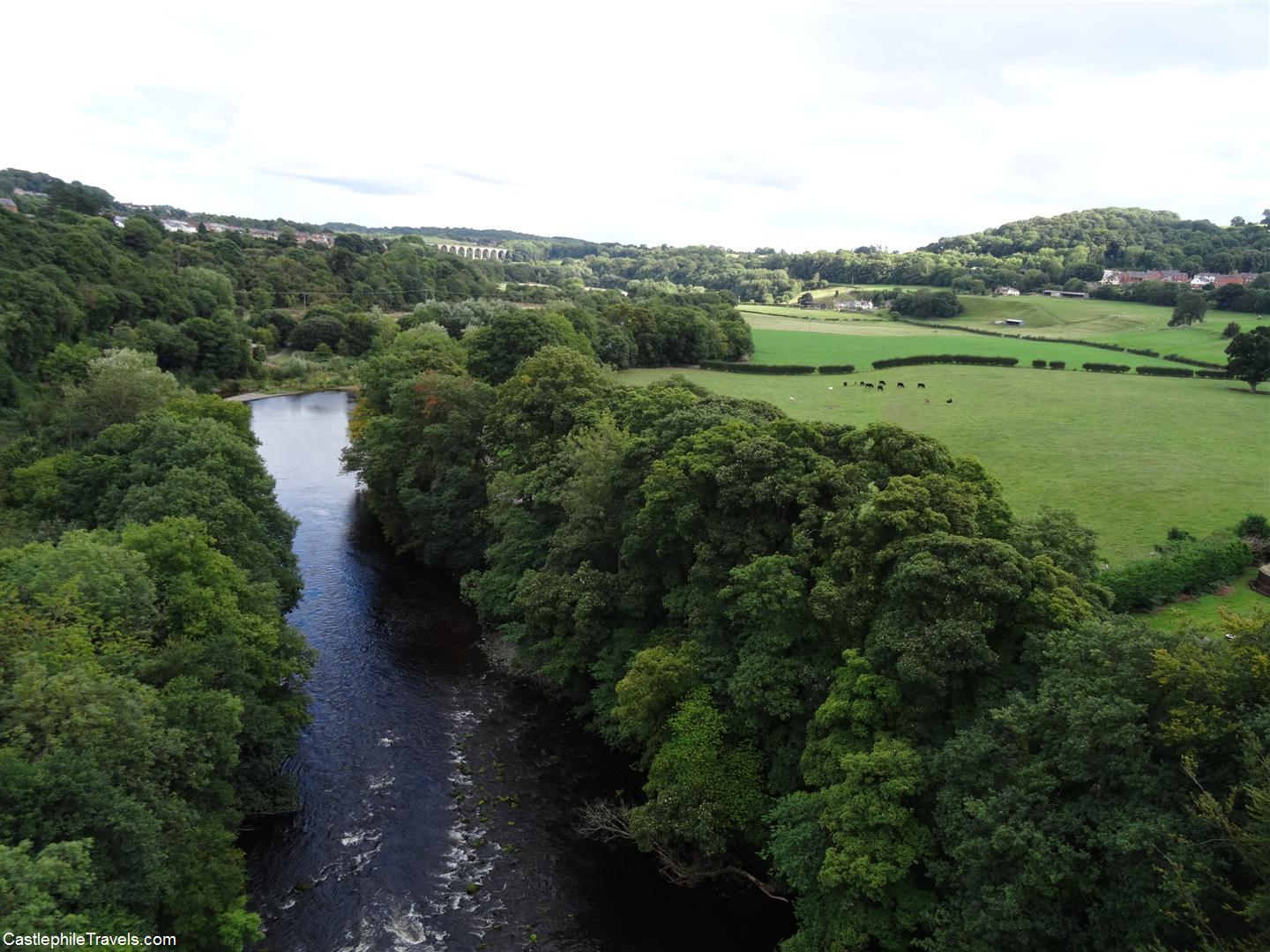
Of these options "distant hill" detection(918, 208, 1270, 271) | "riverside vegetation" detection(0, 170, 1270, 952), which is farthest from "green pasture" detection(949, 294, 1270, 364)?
"riverside vegetation" detection(0, 170, 1270, 952)

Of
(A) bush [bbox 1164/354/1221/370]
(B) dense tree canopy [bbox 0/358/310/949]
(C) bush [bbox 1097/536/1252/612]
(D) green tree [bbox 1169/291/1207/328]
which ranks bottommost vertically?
(B) dense tree canopy [bbox 0/358/310/949]

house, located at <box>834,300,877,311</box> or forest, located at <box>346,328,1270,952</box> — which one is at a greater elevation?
house, located at <box>834,300,877,311</box>

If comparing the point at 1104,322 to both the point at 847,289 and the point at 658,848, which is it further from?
the point at 658,848

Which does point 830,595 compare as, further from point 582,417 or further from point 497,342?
point 497,342

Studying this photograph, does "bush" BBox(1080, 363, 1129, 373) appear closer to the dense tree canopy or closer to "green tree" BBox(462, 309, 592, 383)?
"green tree" BBox(462, 309, 592, 383)

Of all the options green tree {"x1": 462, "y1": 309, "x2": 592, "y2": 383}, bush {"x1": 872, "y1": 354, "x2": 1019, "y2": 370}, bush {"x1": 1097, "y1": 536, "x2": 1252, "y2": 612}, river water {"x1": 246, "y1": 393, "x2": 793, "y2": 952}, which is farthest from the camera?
bush {"x1": 872, "y1": 354, "x2": 1019, "y2": 370}

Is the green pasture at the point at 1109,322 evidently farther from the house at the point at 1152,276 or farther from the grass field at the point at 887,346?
the house at the point at 1152,276

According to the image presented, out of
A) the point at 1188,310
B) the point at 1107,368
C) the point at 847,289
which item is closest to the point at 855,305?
the point at 847,289
